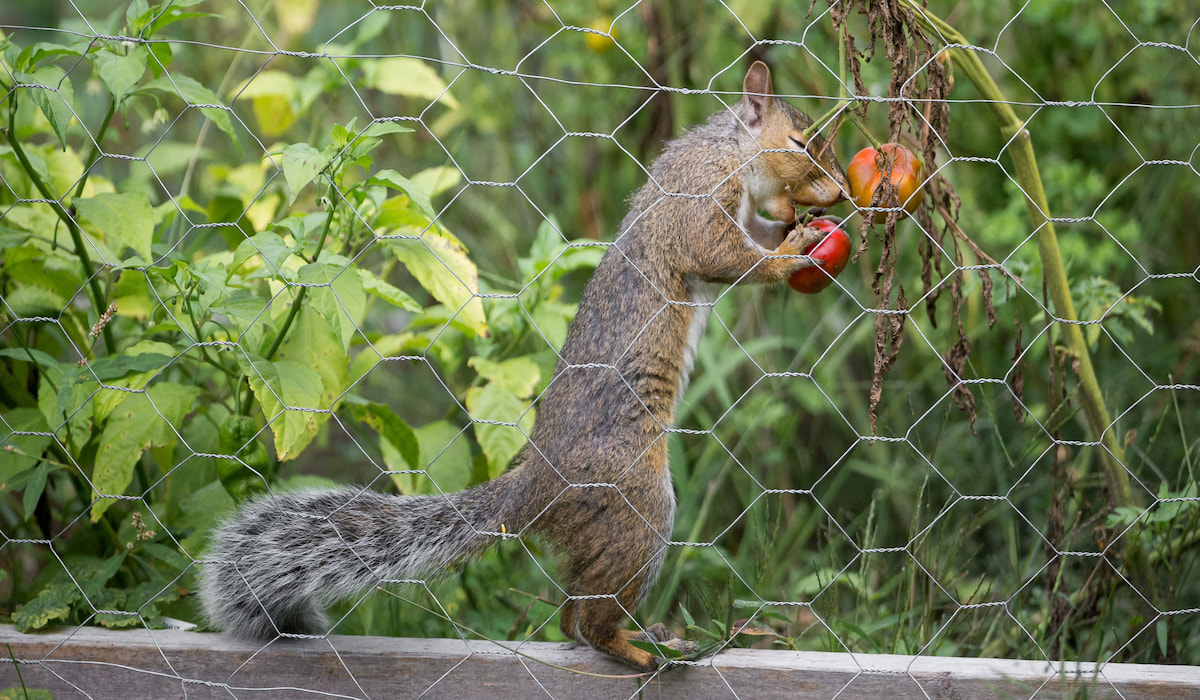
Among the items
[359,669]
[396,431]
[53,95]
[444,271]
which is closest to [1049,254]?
[444,271]

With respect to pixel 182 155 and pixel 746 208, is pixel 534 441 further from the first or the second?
pixel 182 155

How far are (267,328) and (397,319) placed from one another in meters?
2.77

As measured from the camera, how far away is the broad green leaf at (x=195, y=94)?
2.24 meters

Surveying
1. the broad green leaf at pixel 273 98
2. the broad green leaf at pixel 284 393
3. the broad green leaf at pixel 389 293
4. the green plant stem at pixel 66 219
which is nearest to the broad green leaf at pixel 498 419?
the broad green leaf at pixel 389 293

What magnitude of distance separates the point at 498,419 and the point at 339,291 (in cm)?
60

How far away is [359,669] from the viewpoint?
2352mm

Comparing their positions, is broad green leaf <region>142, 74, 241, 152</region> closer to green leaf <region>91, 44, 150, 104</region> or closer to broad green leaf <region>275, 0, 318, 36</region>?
green leaf <region>91, 44, 150, 104</region>

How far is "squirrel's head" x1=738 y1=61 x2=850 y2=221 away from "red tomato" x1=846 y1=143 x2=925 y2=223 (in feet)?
0.99

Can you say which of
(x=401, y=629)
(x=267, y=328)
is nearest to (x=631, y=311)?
(x=267, y=328)

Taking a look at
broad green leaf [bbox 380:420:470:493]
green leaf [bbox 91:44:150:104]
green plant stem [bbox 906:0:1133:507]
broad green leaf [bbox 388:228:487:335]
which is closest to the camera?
green leaf [bbox 91:44:150:104]

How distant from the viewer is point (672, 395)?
254 cm

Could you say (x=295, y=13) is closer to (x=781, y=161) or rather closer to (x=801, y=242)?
(x=781, y=161)

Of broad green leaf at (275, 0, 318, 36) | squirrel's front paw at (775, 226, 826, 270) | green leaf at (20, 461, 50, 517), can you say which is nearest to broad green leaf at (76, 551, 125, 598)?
green leaf at (20, 461, 50, 517)

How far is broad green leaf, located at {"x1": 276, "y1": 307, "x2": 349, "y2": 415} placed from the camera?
247cm
